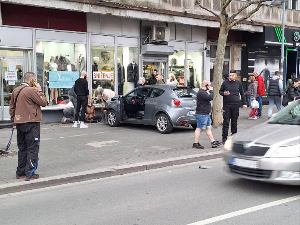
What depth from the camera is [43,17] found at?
1502cm

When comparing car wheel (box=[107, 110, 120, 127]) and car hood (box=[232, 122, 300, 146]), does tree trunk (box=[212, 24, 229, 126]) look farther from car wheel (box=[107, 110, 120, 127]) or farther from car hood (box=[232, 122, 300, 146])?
car hood (box=[232, 122, 300, 146])

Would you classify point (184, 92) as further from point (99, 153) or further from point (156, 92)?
point (99, 153)

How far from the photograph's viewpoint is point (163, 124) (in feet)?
42.3

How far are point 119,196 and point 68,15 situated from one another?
1065 centimetres

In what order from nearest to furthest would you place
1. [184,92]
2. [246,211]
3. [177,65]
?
[246,211], [184,92], [177,65]

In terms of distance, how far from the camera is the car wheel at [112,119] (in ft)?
47.3

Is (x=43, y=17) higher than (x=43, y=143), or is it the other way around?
(x=43, y=17)

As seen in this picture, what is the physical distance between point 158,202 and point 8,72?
10345mm

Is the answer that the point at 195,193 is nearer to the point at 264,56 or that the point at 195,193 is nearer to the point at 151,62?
the point at 151,62

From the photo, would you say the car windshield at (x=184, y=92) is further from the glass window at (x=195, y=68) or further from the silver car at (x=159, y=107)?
the glass window at (x=195, y=68)

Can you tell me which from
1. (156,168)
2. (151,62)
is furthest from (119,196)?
(151,62)

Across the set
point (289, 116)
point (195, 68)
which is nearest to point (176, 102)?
point (289, 116)

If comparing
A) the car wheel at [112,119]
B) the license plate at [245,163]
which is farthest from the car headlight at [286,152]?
the car wheel at [112,119]

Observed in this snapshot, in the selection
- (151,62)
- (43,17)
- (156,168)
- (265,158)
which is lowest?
(156,168)
